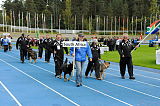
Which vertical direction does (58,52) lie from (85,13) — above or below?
below

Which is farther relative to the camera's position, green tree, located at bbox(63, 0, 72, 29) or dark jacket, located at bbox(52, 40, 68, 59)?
green tree, located at bbox(63, 0, 72, 29)

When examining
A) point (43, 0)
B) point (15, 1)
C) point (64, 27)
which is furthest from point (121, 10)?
point (15, 1)

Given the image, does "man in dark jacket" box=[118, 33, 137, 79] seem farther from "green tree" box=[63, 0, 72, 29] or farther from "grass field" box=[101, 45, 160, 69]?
"green tree" box=[63, 0, 72, 29]

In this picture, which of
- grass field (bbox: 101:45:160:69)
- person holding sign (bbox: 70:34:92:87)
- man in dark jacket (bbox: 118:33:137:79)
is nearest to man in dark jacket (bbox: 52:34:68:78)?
person holding sign (bbox: 70:34:92:87)

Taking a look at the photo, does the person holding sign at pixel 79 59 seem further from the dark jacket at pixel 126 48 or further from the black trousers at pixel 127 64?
the black trousers at pixel 127 64

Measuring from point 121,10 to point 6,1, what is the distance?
52140mm

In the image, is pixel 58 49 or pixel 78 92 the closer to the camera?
pixel 78 92

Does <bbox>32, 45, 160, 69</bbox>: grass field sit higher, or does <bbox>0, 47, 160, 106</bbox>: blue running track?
<bbox>32, 45, 160, 69</bbox>: grass field

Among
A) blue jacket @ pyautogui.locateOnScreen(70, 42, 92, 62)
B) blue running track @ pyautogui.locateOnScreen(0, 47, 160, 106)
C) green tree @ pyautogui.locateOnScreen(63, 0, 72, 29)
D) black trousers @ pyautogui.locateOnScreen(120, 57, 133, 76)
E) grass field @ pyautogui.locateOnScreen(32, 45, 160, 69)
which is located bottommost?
blue running track @ pyautogui.locateOnScreen(0, 47, 160, 106)

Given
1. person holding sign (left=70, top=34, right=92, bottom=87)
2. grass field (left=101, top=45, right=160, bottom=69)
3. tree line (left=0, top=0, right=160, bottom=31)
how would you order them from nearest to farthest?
1. person holding sign (left=70, top=34, right=92, bottom=87)
2. grass field (left=101, top=45, right=160, bottom=69)
3. tree line (left=0, top=0, right=160, bottom=31)

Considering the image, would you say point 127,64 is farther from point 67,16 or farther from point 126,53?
point 67,16

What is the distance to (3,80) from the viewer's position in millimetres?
12438

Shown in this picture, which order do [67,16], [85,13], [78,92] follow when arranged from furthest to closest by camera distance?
[85,13]
[67,16]
[78,92]

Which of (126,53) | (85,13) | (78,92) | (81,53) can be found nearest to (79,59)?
(81,53)
